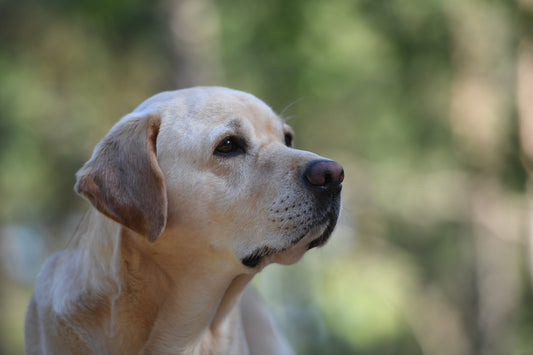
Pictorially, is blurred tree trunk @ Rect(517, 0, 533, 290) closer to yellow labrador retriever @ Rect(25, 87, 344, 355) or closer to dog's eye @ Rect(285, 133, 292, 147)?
dog's eye @ Rect(285, 133, 292, 147)

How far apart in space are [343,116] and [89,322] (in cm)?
1350

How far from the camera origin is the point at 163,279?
3.13 meters

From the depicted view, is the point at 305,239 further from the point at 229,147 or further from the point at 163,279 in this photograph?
the point at 163,279

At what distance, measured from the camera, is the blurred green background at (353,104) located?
1141cm

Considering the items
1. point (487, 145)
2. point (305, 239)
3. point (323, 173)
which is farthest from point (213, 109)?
point (487, 145)

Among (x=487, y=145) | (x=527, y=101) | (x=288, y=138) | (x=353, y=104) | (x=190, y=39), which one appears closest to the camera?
(x=288, y=138)

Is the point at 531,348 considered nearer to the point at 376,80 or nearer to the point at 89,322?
the point at 376,80

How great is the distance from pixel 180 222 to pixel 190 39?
6.42 meters

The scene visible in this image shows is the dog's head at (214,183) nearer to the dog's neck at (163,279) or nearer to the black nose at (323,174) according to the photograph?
the black nose at (323,174)

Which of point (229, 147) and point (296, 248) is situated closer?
point (296, 248)

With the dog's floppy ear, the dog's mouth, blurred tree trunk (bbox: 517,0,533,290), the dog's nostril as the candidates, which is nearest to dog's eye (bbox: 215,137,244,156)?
the dog's floppy ear

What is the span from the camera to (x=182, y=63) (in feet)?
28.7

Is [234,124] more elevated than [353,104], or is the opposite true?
[234,124]

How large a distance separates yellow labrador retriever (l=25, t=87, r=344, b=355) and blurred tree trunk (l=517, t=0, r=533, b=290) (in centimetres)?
898
